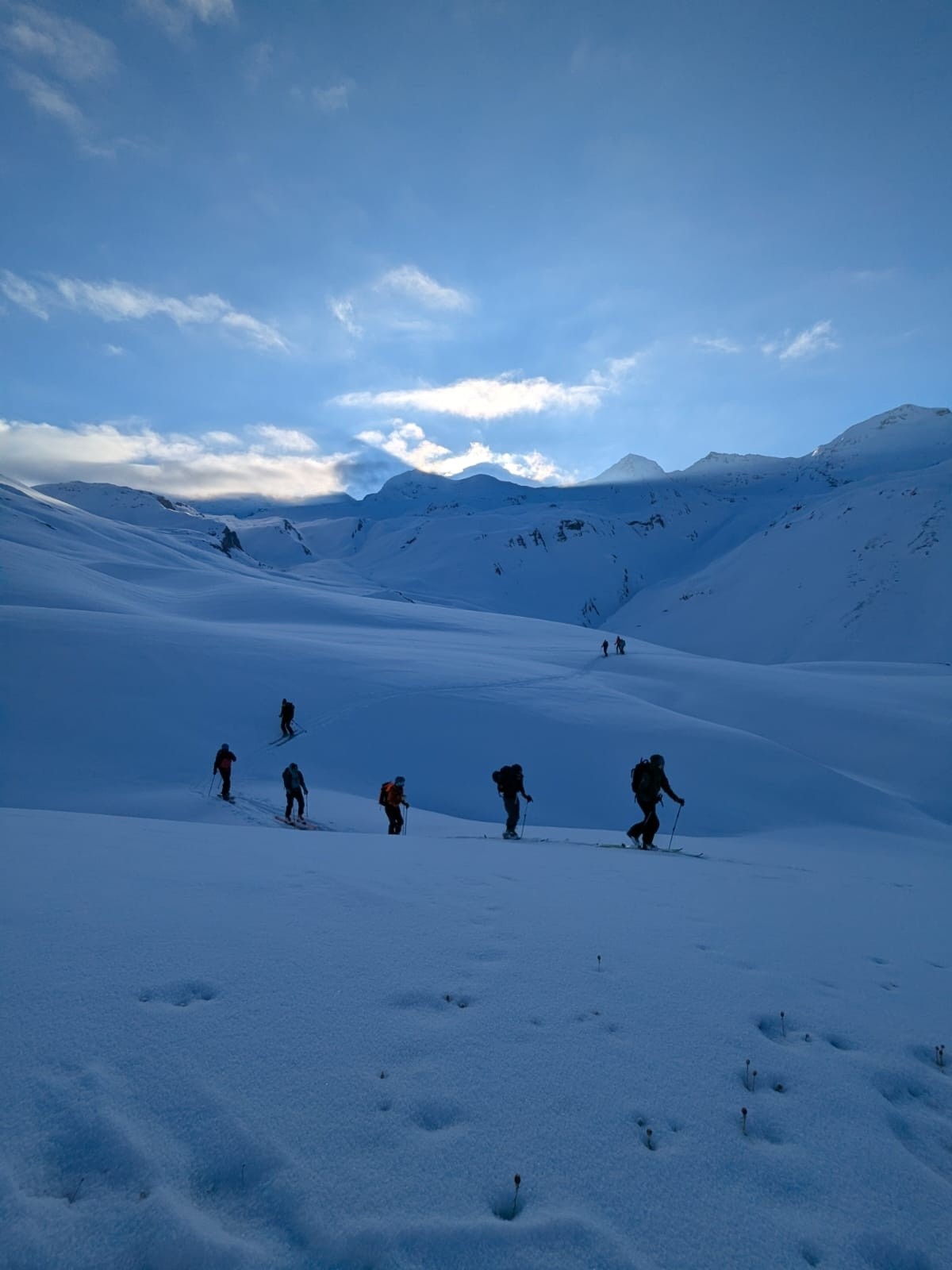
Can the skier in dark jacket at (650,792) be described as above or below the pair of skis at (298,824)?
above

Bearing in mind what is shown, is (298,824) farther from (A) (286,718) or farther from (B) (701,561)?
(B) (701,561)

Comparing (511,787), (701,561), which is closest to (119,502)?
(701,561)

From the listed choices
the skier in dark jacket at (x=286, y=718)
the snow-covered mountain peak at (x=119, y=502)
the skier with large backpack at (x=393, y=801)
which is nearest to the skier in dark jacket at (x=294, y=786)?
the skier with large backpack at (x=393, y=801)

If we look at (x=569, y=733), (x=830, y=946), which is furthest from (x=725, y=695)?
(x=830, y=946)

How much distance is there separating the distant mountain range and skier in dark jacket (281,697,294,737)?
71.2 metres

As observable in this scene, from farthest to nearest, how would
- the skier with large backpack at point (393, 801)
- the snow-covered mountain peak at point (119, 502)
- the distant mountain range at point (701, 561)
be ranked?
the snow-covered mountain peak at point (119, 502)
the distant mountain range at point (701, 561)
the skier with large backpack at point (393, 801)

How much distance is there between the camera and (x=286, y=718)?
20359 mm

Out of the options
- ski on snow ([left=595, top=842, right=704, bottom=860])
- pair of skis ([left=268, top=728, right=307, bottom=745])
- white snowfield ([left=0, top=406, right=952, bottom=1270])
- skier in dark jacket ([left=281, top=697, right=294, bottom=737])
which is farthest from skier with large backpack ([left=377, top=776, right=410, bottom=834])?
pair of skis ([left=268, top=728, right=307, bottom=745])

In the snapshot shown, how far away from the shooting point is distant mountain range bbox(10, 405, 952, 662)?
82375mm

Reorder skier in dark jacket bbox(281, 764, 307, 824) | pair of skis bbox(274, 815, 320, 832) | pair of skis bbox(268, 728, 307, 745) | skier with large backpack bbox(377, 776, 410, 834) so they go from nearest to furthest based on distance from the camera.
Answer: skier with large backpack bbox(377, 776, 410, 834)
pair of skis bbox(274, 815, 320, 832)
skier in dark jacket bbox(281, 764, 307, 824)
pair of skis bbox(268, 728, 307, 745)

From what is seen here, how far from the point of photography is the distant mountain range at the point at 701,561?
270 feet

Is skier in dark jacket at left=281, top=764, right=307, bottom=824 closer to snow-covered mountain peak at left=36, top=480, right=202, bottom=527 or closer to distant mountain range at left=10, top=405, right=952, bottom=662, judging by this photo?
distant mountain range at left=10, top=405, right=952, bottom=662

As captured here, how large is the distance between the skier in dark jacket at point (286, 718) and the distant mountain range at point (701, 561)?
71226 millimetres

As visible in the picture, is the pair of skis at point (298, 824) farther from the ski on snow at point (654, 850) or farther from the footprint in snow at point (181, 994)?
the footprint in snow at point (181, 994)
